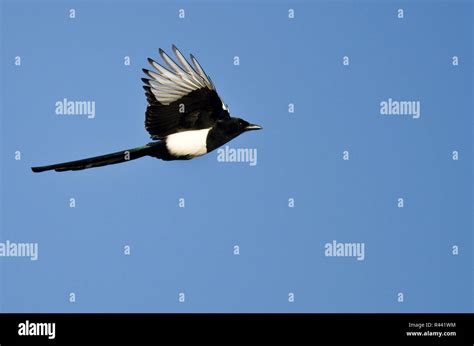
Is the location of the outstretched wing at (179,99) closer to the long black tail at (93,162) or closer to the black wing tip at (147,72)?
the black wing tip at (147,72)

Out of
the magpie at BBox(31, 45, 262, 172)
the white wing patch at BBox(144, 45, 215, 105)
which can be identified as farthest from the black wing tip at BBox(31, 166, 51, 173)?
the white wing patch at BBox(144, 45, 215, 105)

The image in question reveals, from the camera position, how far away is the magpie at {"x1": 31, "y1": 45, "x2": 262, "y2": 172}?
16.3 ft

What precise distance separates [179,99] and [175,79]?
0.46 feet

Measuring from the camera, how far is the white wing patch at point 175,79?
4973mm

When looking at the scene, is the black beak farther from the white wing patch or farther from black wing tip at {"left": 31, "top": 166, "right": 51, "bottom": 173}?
black wing tip at {"left": 31, "top": 166, "right": 51, "bottom": 173}

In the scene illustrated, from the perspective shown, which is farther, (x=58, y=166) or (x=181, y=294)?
(x=181, y=294)

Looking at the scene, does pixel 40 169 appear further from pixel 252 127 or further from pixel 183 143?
pixel 252 127

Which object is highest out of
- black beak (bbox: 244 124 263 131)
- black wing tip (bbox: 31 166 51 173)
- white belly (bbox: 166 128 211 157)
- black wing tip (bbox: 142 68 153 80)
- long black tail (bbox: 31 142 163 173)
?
black wing tip (bbox: 142 68 153 80)
